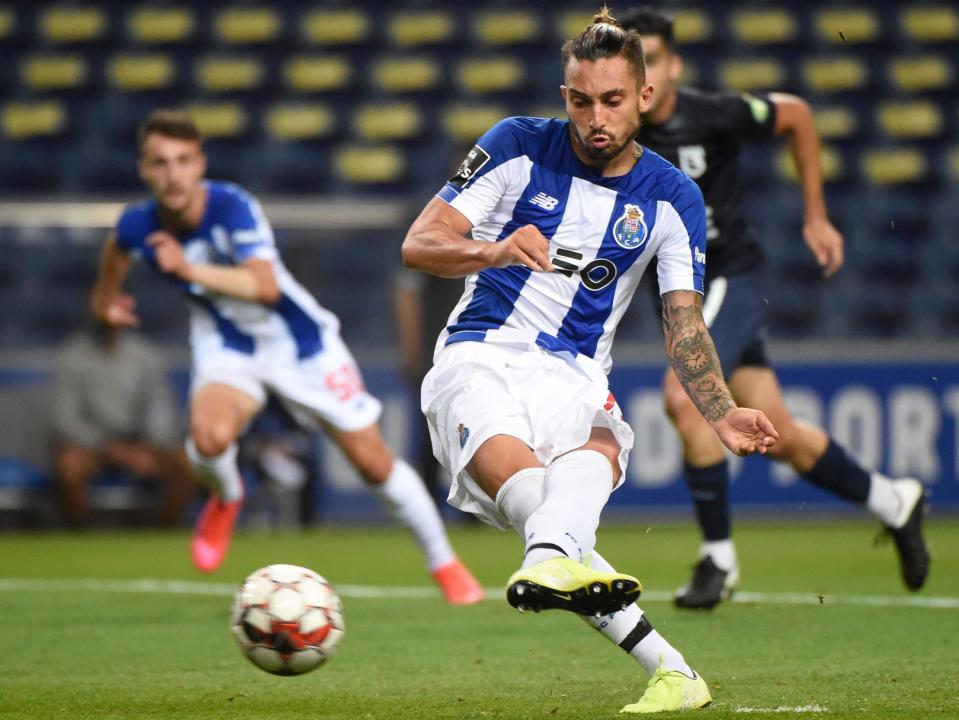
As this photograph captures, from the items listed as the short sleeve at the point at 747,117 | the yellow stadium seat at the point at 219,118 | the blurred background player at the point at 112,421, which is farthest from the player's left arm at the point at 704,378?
the yellow stadium seat at the point at 219,118

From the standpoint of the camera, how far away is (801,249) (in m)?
13.0

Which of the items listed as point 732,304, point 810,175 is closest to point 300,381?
point 732,304

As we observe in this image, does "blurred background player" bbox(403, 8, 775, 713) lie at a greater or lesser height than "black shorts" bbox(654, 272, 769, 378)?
greater

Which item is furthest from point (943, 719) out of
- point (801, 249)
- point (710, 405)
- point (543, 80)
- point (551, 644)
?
point (543, 80)

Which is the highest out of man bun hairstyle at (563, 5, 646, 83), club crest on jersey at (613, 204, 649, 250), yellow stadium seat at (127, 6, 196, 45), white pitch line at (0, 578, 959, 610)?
man bun hairstyle at (563, 5, 646, 83)

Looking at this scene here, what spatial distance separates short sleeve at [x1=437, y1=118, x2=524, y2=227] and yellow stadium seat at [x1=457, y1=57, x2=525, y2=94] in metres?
10.4

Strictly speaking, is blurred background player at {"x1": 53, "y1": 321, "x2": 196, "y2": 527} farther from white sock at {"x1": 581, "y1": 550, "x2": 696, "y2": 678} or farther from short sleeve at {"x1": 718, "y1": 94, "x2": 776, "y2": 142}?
white sock at {"x1": 581, "y1": 550, "x2": 696, "y2": 678}

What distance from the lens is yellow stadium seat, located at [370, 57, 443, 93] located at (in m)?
14.3

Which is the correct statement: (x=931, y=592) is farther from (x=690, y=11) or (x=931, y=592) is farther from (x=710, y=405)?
(x=690, y=11)

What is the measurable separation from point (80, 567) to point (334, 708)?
16.6ft

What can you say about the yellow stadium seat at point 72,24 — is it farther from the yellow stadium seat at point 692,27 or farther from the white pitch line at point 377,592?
the white pitch line at point 377,592

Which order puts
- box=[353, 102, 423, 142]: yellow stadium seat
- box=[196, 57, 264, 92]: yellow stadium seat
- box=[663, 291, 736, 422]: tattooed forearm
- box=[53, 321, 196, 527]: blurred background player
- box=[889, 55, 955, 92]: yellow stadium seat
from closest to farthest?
1. box=[663, 291, 736, 422]: tattooed forearm
2. box=[53, 321, 196, 527]: blurred background player
3. box=[353, 102, 423, 142]: yellow stadium seat
4. box=[196, 57, 264, 92]: yellow stadium seat
5. box=[889, 55, 955, 92]: yellow stadium seat

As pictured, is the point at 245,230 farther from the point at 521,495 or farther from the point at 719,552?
the point at 521,495

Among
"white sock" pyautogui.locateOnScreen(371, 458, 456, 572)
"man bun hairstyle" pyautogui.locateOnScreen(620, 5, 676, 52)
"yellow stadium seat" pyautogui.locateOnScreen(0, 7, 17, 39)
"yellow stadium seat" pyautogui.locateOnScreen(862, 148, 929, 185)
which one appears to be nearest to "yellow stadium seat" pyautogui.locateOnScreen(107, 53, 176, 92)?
"yellow stadium seat" pyautogui.locateOnScreen(0, 7, 17, 39)
